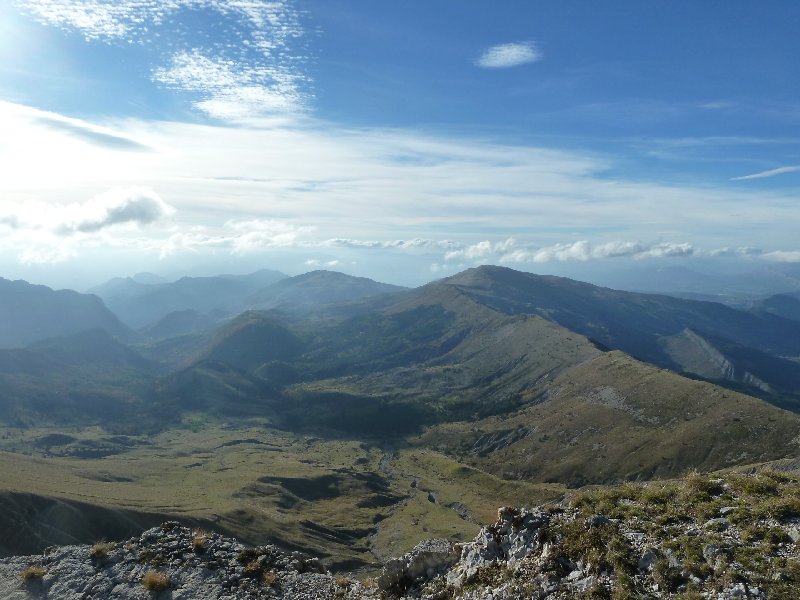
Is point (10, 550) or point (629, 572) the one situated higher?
point (629, 572)

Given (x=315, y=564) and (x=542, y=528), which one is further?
(x=315, y=564)

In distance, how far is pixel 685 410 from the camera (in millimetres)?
180625

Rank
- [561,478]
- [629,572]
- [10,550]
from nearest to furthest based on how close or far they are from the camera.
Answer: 1. [629,572]
2. [10,550]
3. [561,478]

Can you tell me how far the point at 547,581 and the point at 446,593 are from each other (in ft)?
16.6

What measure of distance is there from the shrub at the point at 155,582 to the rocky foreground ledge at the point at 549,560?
5cm

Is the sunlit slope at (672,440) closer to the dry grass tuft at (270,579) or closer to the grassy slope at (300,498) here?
the grassy slope at (300,498)

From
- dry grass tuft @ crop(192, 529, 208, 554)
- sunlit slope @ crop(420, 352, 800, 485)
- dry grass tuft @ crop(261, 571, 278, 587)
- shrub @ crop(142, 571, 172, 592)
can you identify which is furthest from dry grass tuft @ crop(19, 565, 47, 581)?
sunlit slope @ crop(420, 352, 800, 485)

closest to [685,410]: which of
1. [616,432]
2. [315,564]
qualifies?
[616,432]

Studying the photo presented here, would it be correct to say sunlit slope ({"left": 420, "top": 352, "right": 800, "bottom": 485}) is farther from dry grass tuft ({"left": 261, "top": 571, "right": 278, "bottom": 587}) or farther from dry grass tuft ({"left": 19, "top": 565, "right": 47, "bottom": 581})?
dry grass tuft ({"left": 19, "top": 565, "right": 47, "bottom": 581})

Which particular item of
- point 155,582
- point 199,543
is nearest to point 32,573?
point 155,582

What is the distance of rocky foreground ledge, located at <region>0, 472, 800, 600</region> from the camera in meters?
16.6

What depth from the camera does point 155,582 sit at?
25688mm

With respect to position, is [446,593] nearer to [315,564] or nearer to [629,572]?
[629,572]

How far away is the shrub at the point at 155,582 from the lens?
25656 mm
